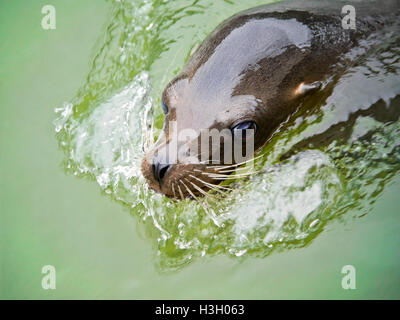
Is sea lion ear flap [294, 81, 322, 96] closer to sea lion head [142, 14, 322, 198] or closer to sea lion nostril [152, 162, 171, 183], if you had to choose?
sea lion head [142, 14, 322, 198]

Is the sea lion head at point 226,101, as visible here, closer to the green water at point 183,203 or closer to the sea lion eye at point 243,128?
the sea lion eye at point 243,128

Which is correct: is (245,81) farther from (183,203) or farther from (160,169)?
(183,203)

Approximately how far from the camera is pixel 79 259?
3852 mm

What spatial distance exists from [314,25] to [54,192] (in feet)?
8.29

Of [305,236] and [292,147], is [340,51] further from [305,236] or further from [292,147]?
[305,236]

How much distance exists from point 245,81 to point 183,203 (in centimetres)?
112

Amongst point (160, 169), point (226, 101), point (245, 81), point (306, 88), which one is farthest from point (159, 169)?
point (306, 88)

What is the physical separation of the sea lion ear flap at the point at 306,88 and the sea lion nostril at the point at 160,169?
1118 mm

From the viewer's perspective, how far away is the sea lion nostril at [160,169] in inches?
118

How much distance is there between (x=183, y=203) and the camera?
3.77 metres

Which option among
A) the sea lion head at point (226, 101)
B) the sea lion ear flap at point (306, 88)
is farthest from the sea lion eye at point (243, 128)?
the sea lion ear flap at point (306, 88)

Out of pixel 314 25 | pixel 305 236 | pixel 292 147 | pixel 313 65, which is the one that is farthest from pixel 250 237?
pixel 314 25

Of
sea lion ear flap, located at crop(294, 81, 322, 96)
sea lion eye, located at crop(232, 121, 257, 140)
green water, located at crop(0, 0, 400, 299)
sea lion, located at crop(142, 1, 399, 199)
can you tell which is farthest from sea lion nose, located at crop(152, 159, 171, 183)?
sea lion ear flap, located at crop(294, 81, 322, 96)

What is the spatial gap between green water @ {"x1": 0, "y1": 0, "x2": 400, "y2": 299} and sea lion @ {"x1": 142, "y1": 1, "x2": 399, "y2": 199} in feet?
0.84
